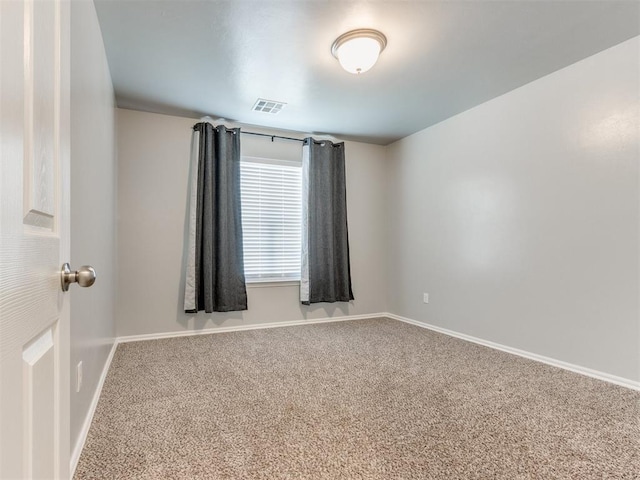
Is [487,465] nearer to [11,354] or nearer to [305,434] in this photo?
[305,434]

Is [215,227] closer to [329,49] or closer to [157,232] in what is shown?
[157,232]

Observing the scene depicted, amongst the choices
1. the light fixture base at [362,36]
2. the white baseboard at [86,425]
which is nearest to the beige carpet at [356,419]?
the white baseboard at [86,425]

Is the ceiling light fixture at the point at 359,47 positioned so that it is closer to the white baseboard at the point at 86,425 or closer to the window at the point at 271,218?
the window at the point at 271,218

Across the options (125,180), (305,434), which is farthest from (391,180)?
(305,434)

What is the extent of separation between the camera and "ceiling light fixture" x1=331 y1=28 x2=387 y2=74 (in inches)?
93.7

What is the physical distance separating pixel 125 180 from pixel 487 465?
3786 mm

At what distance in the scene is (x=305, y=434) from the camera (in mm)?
1780

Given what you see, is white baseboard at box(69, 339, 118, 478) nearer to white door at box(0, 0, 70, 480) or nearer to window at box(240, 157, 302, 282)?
white door at box(0, 0, 70, 480)

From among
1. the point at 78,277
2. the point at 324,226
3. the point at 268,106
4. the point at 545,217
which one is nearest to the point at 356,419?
the point at 78,277

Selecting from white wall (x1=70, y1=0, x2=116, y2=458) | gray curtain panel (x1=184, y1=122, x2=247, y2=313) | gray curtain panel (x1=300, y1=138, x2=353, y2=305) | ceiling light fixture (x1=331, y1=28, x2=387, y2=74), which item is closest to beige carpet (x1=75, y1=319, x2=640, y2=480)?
white wall (x1=70, y1=0, x2=116, y2=458)

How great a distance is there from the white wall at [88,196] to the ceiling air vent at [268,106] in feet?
4.34

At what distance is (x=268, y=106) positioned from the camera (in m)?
3.65

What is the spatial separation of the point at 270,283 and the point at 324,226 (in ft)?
3.18

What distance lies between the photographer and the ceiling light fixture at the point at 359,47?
2.38m
